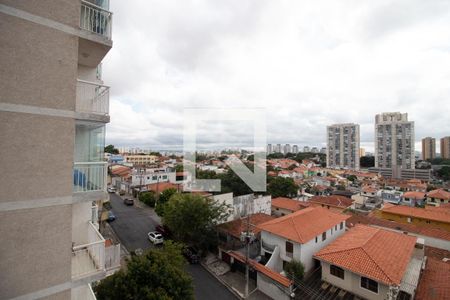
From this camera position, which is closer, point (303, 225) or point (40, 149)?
point (40, 149)

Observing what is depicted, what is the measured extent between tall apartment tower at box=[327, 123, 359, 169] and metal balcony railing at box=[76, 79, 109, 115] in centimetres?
7589

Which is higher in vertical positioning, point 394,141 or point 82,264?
point 394,141

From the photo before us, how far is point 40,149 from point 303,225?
39.7 ft

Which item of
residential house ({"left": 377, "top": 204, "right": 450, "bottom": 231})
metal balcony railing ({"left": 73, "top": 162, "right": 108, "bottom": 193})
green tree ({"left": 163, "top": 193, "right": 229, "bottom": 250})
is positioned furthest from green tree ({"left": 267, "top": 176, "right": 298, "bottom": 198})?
metal balcony railing ({"left": 73, "top": 162, "right": 108, "bottom": 193})

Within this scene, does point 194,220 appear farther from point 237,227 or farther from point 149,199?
point 149,199

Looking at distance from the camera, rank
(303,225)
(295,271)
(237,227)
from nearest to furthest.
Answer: (295,271), (303,225), (237,227)

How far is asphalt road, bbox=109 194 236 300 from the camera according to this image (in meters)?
9.83

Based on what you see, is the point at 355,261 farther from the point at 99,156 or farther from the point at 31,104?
the point at 31,104

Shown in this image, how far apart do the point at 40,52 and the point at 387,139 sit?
7684 centimetres

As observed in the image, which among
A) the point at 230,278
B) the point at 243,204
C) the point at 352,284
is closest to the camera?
the point at 352,284

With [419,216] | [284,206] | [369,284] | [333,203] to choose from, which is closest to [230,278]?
[369,284]

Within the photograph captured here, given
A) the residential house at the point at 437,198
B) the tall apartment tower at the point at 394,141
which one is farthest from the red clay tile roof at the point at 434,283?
the tall apartment tower at the point at 394,141

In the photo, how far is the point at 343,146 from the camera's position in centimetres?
6931

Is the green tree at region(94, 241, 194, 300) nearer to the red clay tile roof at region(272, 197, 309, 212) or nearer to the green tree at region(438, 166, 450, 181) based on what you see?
the red clay tile roof at region(272, 197, 309, 212)
